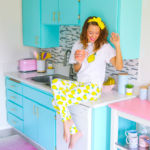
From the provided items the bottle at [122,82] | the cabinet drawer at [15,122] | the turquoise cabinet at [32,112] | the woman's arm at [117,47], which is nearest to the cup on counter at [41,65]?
the turquoise cabinet at [32,112]

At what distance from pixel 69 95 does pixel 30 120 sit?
1.13 metres

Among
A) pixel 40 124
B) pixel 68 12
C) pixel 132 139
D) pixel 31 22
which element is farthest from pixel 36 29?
pixel 132 139

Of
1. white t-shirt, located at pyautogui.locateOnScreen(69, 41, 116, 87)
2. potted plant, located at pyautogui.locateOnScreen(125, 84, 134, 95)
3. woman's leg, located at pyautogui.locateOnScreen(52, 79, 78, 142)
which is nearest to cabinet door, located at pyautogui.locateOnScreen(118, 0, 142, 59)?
white t-shirt, located at pyautogui.locateOnScreen(69, 41, 116, 87)

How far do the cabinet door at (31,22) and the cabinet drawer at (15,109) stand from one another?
35.1 inches

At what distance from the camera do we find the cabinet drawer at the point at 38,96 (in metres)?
2.94

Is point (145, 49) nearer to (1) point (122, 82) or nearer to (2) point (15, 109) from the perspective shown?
(1) point (122, 82)

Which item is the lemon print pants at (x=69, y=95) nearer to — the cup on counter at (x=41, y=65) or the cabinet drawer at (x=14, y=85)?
the cabinet drawer at (x=14, y=85)

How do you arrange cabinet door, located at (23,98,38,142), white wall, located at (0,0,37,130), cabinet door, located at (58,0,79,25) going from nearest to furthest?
cabinet door, located at (58,0,79,25) → cabinet door, located at (23,98,38,142) → white wall, located at (0,0,37,130)

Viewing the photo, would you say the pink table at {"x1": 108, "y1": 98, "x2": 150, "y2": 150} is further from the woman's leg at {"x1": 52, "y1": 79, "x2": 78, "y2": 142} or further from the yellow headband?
the yellow headband

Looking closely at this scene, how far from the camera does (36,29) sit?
3.54m

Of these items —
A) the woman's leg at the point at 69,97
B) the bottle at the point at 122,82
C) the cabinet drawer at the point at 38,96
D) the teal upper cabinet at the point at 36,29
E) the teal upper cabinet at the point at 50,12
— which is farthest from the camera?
the teal upper cabinet at the point at 36,29

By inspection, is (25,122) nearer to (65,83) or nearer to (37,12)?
(65,83)

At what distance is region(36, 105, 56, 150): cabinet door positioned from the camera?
2.94m

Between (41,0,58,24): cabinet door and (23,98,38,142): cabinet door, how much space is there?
1047 mm
